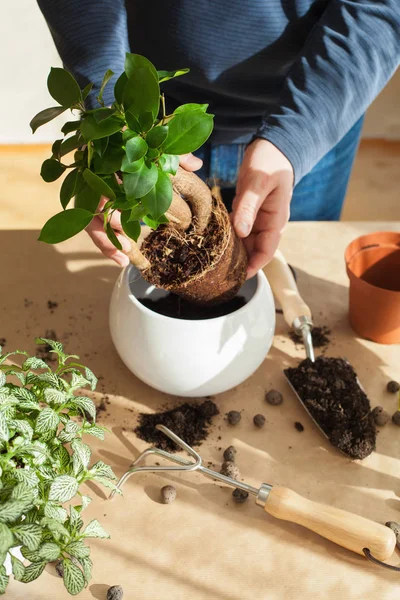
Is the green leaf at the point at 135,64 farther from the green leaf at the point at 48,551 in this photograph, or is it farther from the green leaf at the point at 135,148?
the green leaf at the point at 48,551

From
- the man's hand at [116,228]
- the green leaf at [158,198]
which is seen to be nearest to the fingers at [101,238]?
the man's hand at [116,228]

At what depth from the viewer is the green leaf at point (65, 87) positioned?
22.2 inches

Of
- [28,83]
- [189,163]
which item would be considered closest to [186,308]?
[189,163]

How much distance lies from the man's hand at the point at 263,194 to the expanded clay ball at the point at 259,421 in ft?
0.67

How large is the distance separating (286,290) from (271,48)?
41 cm

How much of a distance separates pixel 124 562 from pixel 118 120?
0.49 meters

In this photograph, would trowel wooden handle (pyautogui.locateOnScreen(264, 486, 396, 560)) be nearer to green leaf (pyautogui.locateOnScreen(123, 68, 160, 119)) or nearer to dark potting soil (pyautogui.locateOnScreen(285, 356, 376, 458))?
dark potting soil (pyautogui.locateOnScreen(285, 356, 376, 458))

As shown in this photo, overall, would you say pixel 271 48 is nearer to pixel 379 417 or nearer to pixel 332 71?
pixel 332 71

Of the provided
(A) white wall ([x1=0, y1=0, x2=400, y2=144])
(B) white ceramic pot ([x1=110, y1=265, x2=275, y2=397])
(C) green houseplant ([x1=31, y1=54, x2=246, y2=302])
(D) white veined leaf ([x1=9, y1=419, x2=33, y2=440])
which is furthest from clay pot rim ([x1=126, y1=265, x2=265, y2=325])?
(A) white wall ([x1=0, y1=0, x2=400, y2=144])

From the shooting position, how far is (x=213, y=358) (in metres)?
0.79

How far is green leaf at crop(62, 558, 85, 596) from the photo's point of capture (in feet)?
1.80

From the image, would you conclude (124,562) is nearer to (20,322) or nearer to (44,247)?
(20,322)

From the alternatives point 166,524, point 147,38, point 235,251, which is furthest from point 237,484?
point 147,38

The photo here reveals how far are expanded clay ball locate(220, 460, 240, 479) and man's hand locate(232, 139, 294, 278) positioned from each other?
0.88ft
